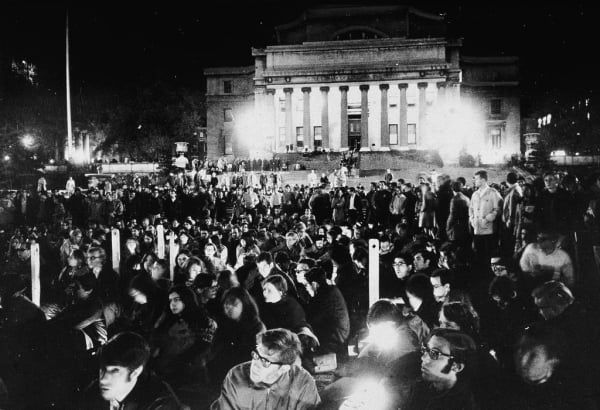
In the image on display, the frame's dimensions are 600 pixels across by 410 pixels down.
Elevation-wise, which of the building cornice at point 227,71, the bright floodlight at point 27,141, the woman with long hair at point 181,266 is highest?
the building cornice at point 227,71

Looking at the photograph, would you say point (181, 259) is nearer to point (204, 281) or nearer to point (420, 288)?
point (204, 281)

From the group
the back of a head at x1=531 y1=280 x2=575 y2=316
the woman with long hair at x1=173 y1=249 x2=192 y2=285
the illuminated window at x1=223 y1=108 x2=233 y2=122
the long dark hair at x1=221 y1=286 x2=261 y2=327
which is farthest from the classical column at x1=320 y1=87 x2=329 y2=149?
the back of a head at x1=531 y1=280 x2=575 y2=316

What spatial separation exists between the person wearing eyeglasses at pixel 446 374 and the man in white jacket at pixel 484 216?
8.08 m

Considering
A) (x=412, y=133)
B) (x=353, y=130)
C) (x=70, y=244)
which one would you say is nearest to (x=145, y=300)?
(x=70, y=244)

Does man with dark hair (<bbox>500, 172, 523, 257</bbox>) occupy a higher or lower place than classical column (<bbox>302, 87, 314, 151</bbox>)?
lower

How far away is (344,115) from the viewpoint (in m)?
56.9

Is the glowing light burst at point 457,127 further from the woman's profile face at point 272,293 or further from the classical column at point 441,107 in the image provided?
the woman's profile face at point 272,293

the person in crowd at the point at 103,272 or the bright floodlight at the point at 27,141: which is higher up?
the bright floodlight at the point at 27,141

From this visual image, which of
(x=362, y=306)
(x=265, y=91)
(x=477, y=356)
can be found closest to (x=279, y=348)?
(x=477, y=356)

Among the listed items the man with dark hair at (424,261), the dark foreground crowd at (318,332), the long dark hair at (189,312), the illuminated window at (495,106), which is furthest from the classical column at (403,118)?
the long dark hair at (189,312)

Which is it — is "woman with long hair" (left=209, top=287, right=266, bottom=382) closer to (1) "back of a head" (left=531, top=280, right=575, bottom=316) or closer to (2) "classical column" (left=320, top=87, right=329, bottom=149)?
(1) "back of a head" (left=531, top=280, right=575, bottom=316)

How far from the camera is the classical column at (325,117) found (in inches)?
2227

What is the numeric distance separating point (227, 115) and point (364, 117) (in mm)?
16003

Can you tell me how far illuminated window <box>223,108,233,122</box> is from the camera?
63634mm
